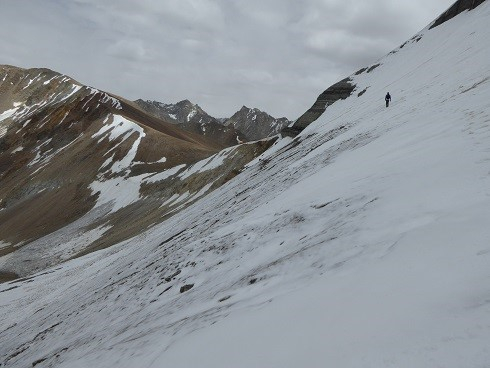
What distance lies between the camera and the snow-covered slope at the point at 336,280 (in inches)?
186

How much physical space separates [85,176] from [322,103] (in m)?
54.0

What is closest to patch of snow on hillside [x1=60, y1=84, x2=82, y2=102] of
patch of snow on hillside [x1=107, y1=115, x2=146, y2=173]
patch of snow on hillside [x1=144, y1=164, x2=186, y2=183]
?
patch of snow on hillside [x1=107, y1=115, x2=146, y2=173]

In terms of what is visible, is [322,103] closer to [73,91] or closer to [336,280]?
[336,280]

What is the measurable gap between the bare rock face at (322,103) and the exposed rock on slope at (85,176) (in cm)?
761

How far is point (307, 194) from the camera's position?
13023mm

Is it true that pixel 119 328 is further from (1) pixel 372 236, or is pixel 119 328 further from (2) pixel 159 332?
(1) pixel 372 236

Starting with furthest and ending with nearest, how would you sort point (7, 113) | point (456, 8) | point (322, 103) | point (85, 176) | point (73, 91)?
1. point (7, 113)
2. point (73, 91)
3. point (85, 176)
4. point (322, 103)
5. point (456, 8)

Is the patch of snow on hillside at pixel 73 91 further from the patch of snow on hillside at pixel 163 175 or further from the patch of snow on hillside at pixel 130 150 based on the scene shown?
the patch of snow on hillside at pixel 163 175

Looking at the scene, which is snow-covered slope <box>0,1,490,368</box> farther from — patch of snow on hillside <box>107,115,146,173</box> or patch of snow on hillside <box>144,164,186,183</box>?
patch of snow on hillside <box>107,115,146,173</box>

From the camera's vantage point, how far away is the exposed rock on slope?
166ft

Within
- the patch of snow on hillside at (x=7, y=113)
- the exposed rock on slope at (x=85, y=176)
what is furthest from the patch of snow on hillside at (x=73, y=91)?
the patch of snow on hillside at (x=7, y=113)

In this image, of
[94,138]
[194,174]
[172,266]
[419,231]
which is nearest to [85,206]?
[194,174]

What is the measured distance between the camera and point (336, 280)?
6574 millimetres

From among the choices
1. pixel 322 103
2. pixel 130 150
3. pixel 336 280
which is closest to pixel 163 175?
pixel 130 150
